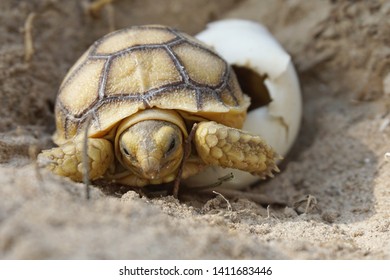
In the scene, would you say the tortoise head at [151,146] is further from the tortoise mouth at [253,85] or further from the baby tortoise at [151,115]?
the tortoise mouth at [253,85]

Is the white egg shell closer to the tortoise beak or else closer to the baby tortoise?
the baby tortoise

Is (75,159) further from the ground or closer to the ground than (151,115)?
closer to the ground

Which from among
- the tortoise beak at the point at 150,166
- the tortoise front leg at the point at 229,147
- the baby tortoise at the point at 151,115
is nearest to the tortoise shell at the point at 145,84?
the baby tortoise at the point at 151,115

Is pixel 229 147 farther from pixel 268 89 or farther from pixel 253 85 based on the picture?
pixel 253 85

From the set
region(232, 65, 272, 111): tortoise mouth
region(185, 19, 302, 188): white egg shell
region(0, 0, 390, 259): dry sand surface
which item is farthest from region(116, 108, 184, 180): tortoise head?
region(232, 65, 272, 111): tortoise mouth

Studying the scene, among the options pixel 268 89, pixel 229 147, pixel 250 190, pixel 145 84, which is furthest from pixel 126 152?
pixel 268 89

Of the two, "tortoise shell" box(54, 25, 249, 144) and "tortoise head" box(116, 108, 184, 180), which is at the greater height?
"tortoise shell" box(54, 25, 249, 144)
